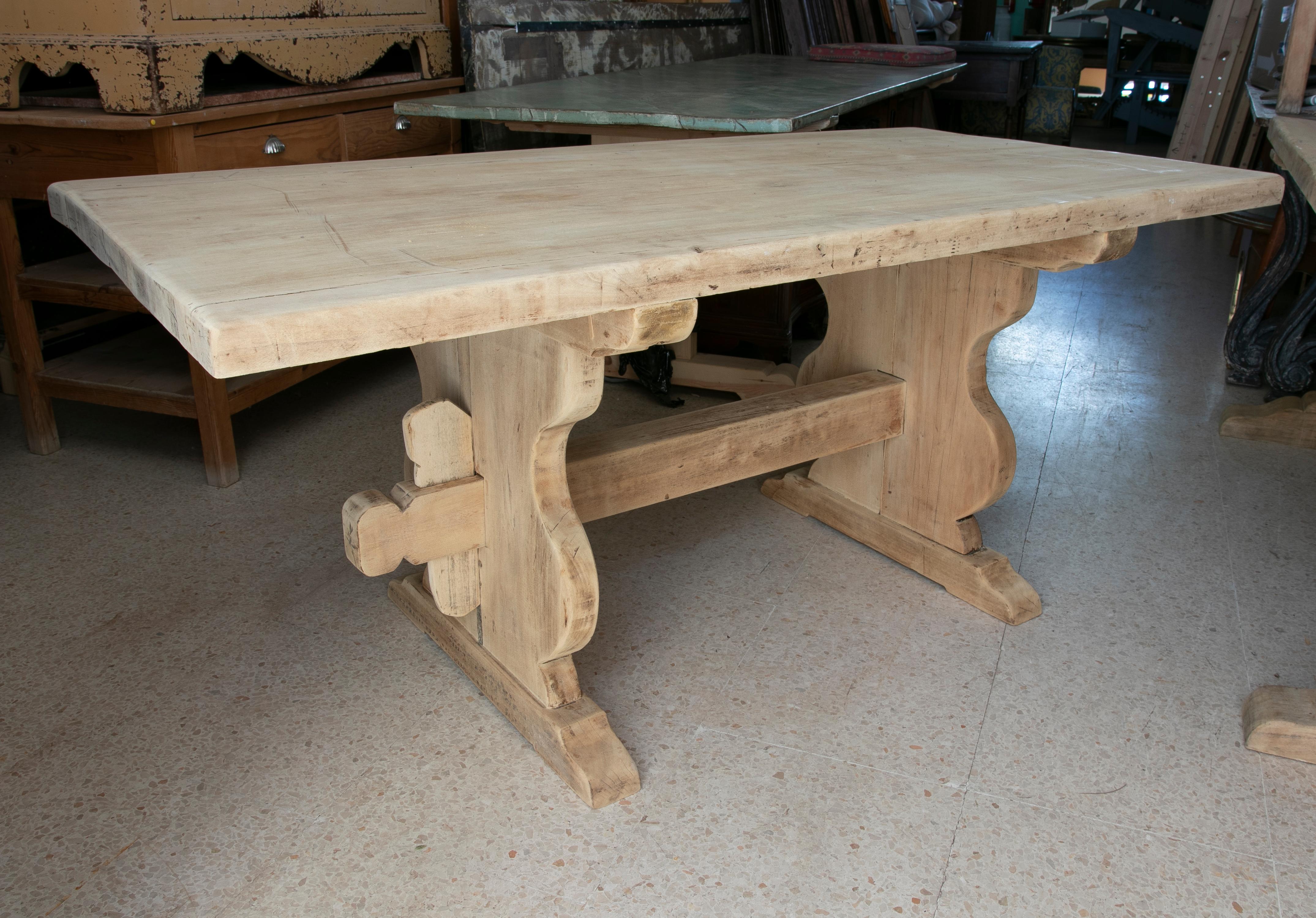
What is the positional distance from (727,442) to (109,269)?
5.20 ft

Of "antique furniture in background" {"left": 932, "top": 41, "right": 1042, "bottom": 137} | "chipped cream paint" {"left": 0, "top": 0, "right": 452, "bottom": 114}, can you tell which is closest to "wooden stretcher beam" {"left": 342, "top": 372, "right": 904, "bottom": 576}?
"chipped cream paint" {"left": 0, "top": 0, "right": 452, "bottom": 114}

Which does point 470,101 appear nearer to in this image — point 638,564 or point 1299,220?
point 638,564

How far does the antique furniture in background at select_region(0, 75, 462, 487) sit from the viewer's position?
82.7 inches

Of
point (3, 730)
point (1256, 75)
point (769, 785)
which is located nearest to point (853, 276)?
point (769, 785)

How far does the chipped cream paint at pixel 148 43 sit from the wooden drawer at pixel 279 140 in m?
0.10

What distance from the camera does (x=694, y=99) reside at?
2549 millimetres

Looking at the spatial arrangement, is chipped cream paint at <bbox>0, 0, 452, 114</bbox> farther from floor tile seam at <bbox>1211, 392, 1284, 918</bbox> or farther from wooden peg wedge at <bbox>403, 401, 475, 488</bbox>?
floor tile seam at <bbox>1211, 392, 1284, 918</bbox>

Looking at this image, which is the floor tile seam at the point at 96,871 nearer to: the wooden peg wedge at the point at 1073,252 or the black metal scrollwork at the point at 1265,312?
the wooden peg wedge at the point at 1073,252

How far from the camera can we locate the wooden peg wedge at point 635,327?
1.05m

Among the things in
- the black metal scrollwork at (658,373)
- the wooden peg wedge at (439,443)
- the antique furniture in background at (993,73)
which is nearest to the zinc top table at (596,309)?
the wooden peg wedge at (439,443)

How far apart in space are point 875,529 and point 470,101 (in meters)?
1.34

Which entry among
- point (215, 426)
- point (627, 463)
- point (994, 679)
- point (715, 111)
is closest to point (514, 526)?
point (627, 463)

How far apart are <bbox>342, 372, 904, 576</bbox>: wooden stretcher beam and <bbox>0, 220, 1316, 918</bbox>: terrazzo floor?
10.6 inches

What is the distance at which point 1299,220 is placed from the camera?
8.82ft
